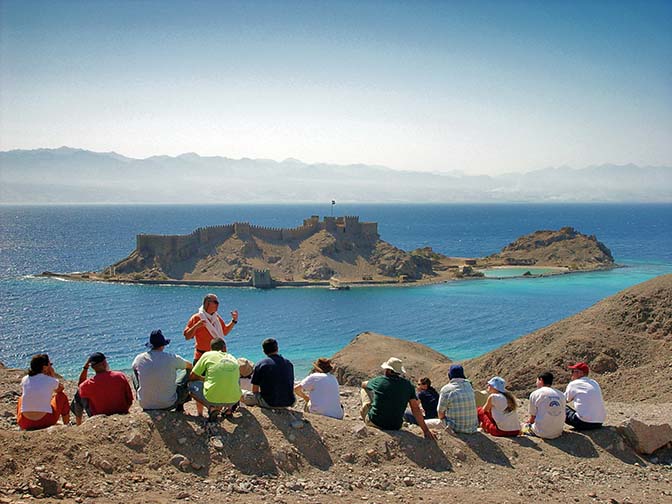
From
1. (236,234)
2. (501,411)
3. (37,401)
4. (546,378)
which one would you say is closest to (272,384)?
(37,401)

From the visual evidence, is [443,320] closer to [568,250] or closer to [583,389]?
[583,389]

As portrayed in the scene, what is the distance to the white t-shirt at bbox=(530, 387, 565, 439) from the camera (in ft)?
34.9

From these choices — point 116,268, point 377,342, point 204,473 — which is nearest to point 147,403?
point 204,473

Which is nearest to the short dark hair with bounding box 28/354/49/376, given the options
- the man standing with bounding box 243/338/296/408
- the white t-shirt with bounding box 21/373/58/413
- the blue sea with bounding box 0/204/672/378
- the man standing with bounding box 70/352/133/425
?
the white t-shirt with bounding box 21/373/58/413

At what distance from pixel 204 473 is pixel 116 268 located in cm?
7803

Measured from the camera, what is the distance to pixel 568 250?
99688 millimetres

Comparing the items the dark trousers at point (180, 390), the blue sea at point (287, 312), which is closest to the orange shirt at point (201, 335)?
the dark trousers at point (180, 390)

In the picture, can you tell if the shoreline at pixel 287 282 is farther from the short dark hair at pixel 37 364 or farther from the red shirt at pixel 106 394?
the short dark hair at pixel 37 364

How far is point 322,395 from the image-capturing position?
34.7ft

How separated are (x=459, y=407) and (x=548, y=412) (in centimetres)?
161

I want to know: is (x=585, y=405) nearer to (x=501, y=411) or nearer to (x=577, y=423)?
(x=577, y=423)

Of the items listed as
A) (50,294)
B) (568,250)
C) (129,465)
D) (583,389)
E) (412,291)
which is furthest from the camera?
(568,250)

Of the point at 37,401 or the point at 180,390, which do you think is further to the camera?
the point at 180,390

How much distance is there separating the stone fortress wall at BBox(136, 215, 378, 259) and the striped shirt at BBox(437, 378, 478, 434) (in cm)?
7467
